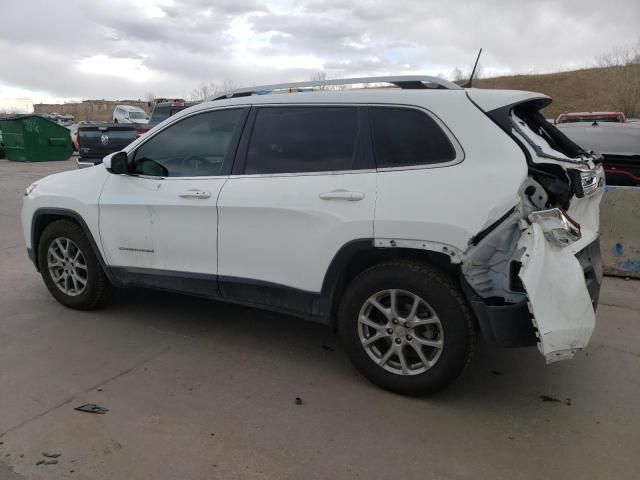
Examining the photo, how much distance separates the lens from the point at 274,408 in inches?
127

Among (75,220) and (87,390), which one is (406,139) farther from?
(75,220)

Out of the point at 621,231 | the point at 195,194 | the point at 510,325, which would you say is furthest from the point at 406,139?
the point at 621,231

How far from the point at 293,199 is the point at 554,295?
5.36 feet

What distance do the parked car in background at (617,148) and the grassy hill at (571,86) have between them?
45919mm

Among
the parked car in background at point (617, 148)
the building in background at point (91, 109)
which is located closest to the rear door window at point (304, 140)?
the parked car in background at point (617, 148)

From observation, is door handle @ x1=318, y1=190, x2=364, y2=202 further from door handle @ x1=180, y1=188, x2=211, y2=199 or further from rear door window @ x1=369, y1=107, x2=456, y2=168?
door handle @ x1=180, y1=188, x2=211, y2=199

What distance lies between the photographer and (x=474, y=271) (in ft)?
9.66

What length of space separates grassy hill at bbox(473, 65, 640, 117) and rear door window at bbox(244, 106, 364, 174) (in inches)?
2000

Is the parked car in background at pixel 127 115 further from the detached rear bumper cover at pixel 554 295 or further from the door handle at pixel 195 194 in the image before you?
the detached rear bumper cover at pixel 554 295

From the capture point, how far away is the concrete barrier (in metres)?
5.89

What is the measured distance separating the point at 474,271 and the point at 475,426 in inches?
35.1

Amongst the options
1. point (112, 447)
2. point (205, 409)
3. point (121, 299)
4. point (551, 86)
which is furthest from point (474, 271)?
point (551, 86)

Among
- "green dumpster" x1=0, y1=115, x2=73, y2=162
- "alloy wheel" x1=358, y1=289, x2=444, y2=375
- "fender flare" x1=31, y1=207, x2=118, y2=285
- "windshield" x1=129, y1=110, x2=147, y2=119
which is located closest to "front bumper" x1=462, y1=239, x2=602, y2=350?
"alloy wheel" x1=358, y1=289, x2=444, y2=375

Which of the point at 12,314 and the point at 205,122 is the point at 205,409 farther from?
the point at 12,314
